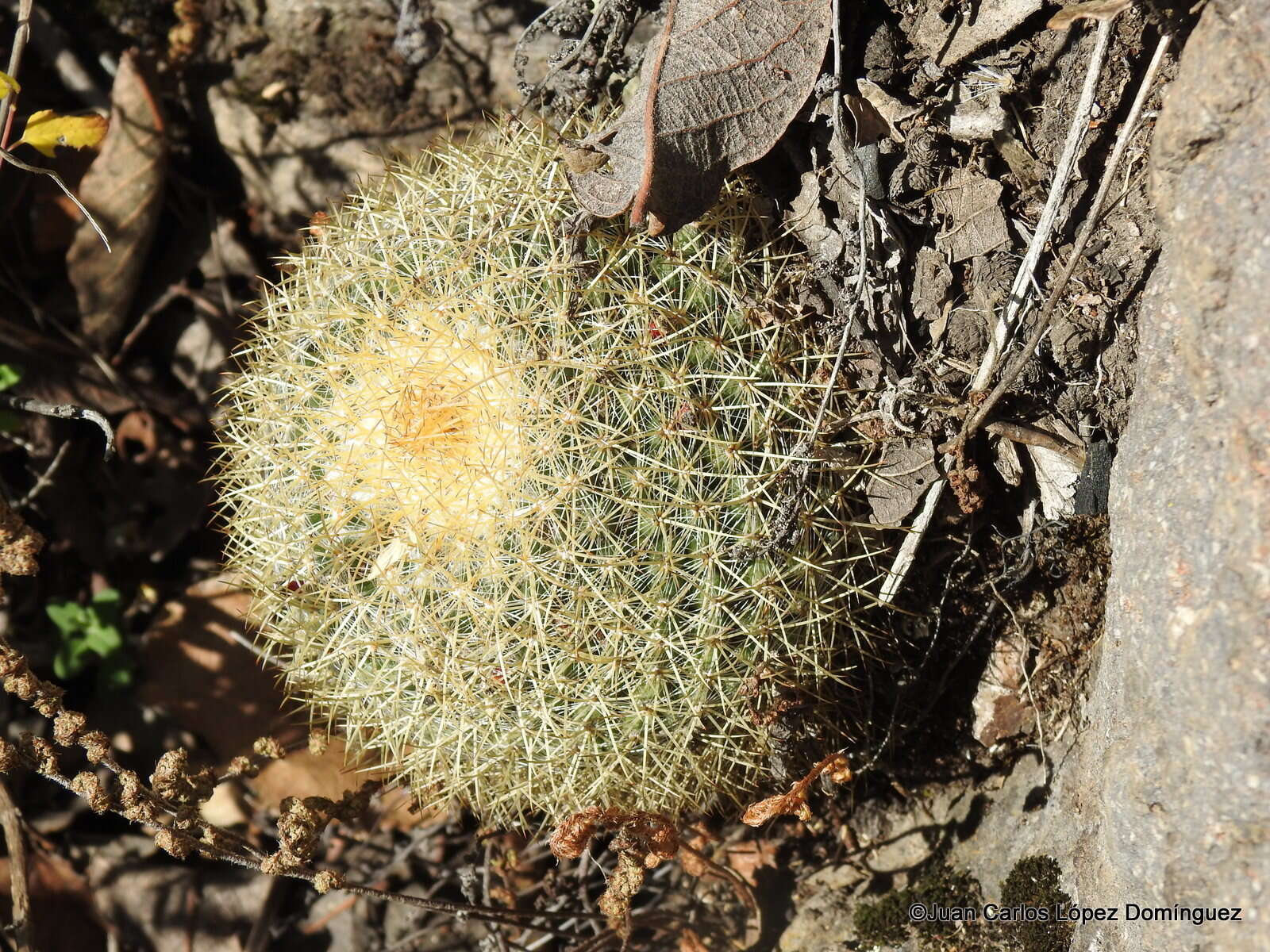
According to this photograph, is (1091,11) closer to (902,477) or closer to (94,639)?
(902,477)

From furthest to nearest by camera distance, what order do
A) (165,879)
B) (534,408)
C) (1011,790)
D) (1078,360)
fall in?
(165,879) < (1011,790) < (1078,360) < (534,408)

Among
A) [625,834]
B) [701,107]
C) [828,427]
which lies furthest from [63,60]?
[625,834]

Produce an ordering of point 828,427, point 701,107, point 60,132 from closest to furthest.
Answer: point 701,107, point 828,427, point 60,132

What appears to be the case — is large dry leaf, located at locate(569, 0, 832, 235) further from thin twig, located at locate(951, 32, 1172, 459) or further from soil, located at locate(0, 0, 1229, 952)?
thin twig, located at locate(951, 32, 1172, 459)

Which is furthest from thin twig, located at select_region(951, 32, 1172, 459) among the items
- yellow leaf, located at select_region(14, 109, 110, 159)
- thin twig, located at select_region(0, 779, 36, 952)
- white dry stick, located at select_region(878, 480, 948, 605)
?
thin twig, located at select_region(0, 779, 36, 952)

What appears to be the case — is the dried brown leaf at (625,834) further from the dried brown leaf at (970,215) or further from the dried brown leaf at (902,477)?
the dried brown leaf at (970,215)

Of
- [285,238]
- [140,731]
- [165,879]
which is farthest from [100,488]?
[165,879]

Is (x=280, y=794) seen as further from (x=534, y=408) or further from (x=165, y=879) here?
(x=534, y=408)
